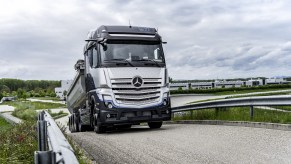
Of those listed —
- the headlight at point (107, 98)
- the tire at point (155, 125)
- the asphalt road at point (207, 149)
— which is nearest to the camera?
the asphalt road at point (207, 149)

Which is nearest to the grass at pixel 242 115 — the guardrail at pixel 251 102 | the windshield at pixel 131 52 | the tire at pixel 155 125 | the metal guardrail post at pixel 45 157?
the guardrail at pixel 251 102

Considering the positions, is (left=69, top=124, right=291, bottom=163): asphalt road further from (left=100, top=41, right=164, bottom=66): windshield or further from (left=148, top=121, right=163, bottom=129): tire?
(left=148, top=121, right=163, bottom=129): tire

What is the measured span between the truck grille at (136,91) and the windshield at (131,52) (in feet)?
2.32

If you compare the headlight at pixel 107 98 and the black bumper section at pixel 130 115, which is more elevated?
the headlight at pixel 107 98

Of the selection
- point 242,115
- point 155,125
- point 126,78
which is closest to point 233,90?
point 155,125

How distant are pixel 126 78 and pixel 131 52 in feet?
3.24

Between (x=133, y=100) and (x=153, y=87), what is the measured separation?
84 cm

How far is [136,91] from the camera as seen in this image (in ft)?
44.7

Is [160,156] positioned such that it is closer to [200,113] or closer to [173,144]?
[173,144]

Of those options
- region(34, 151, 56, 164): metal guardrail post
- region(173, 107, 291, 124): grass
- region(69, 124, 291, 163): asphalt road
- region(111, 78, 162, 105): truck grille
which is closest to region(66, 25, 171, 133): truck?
region(111, 78, 162, 105): truck grille

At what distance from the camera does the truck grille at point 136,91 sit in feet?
44.3

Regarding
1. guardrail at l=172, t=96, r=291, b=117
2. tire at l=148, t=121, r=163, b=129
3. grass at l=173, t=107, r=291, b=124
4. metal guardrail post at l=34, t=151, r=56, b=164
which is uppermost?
metal guardrail post at l=34, t=151, r=56, b=164

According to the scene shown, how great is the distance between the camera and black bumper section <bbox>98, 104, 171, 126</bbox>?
531 inches

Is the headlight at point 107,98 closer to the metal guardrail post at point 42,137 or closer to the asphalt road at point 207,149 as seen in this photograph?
the asphalt road at point 207,149
